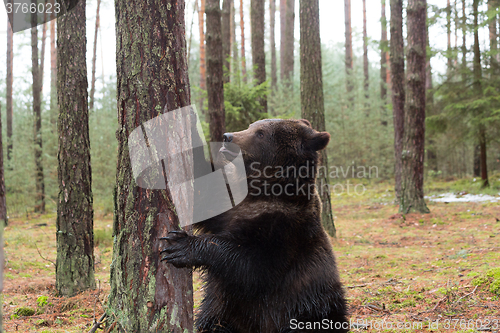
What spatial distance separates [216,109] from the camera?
29.2 feet

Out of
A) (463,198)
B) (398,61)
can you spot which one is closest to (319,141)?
(398,61)

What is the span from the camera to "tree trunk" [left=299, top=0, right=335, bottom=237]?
27.7 ft

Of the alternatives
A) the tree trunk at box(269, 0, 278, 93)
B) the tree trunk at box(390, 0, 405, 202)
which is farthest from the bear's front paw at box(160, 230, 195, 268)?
the tree trunk at box(269, 0, 278, 93)

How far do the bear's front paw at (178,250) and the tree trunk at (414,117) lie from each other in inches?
381

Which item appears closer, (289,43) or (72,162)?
(72,162)

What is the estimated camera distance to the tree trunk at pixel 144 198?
245cm

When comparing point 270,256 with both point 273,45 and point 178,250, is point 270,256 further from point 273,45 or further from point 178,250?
point 273,45

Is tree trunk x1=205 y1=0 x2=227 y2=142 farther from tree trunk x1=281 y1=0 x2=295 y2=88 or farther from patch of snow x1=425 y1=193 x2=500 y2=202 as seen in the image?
tree trunk x1=281 y1=0 x2=295 y2=88

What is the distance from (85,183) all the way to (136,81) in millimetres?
2938

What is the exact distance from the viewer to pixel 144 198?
8.04ft

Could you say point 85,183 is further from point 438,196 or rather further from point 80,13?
point 438,196

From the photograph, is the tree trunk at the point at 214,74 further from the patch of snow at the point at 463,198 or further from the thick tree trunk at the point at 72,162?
the patch of snow at the point at 463,198

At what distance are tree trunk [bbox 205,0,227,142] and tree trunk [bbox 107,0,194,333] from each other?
6220mm

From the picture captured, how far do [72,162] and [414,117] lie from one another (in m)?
9.36
